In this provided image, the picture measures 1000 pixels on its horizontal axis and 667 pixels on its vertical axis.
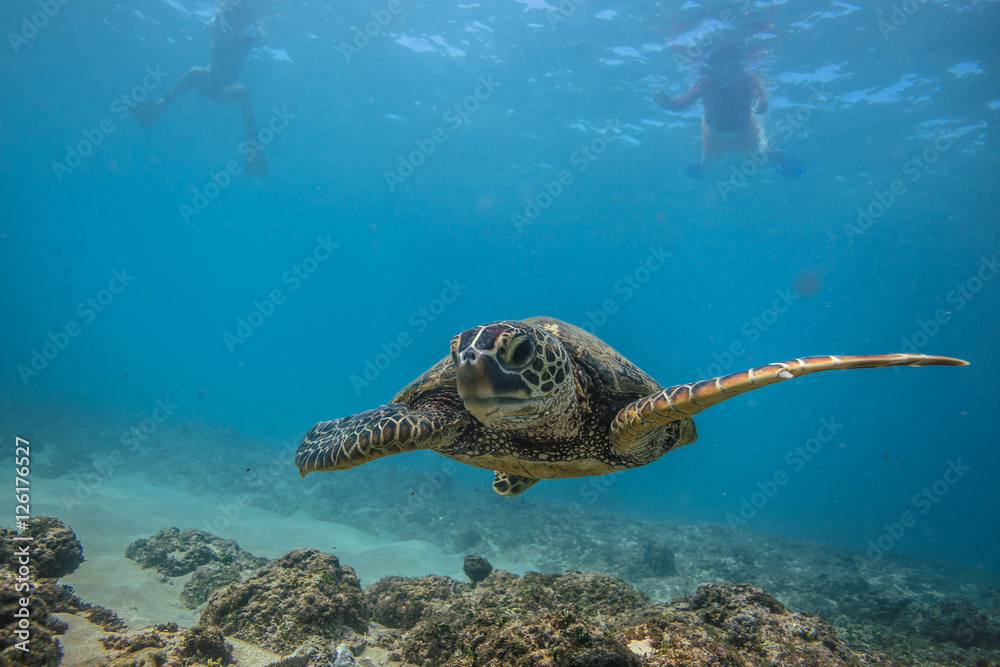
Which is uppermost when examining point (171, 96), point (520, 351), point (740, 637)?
point (171, 96)

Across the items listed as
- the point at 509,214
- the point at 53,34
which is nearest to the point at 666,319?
the point at 509,214

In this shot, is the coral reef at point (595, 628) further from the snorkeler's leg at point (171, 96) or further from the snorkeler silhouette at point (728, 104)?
the snorkeler's leg at point (171, 96)

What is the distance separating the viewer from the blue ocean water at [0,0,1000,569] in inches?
810

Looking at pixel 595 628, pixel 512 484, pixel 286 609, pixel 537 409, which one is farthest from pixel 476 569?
pixel 595 628

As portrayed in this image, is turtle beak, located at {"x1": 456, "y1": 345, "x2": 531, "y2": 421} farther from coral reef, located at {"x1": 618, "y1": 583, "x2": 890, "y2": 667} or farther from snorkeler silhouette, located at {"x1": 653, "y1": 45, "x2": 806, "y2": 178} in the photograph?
snorkeler silhouette, located at {"x1": 653, "y1": 45, "x2": 806, "y2": 178}

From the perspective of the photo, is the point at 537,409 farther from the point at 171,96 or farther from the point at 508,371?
the point at 171,96

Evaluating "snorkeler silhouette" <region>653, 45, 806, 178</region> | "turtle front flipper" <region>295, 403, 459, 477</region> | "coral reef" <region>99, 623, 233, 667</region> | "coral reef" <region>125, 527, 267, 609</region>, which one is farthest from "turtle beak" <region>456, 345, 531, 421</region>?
"snorkeler silhouette" <region>653, 45, 806, 178</region>

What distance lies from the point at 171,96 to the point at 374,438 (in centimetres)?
3082

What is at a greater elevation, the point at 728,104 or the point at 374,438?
the point at 728,104

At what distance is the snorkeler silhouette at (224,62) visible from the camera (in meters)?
23.0

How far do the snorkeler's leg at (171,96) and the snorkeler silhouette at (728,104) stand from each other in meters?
26.6

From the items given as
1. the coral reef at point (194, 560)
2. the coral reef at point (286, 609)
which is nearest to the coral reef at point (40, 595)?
the coral reef at point (286, 609)

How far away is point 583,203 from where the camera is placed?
141ft

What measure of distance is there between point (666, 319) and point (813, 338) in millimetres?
26556
